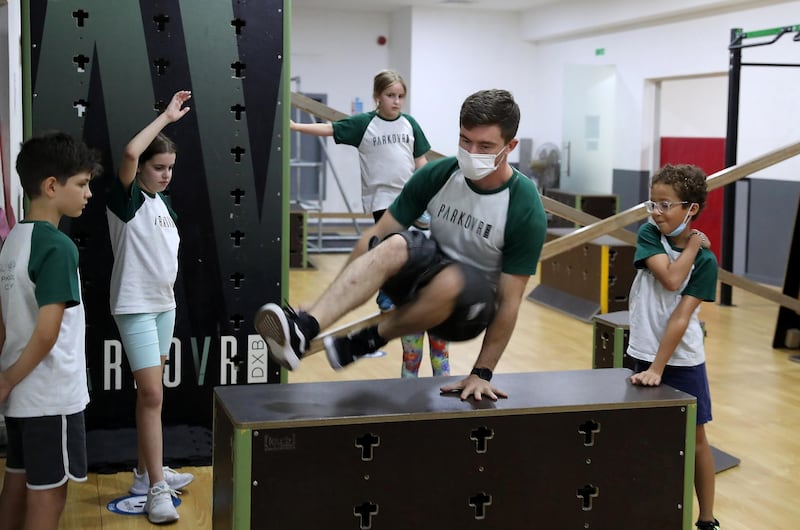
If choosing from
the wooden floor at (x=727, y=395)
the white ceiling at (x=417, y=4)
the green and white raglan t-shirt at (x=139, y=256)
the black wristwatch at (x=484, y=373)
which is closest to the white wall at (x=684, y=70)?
the white ceiling at (x=417, y=4)

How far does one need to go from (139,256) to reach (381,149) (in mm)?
1352

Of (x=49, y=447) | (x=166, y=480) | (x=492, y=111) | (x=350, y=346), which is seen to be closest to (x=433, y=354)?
(x=166, y=480)

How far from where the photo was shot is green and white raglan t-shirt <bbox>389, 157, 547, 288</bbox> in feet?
8.50

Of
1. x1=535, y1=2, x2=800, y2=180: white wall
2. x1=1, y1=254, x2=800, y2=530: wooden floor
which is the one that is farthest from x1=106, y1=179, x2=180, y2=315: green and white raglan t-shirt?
x1=535, y1=2, x2=800, y2=180: white wall

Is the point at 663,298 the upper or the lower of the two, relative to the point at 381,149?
lower

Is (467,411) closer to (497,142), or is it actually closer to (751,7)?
(497,142)

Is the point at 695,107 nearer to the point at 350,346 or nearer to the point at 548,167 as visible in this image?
the point at 548,167

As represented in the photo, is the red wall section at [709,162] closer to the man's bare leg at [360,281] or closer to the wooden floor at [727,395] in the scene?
the wooden floor at [727,395]

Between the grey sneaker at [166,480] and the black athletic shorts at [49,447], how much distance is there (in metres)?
0.89

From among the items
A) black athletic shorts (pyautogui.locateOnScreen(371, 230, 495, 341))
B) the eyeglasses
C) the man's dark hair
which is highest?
the man's dark hair

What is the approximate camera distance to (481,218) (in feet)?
8.51

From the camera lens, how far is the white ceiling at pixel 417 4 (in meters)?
12.2

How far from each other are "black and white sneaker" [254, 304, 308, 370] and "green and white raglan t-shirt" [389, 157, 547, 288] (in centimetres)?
47

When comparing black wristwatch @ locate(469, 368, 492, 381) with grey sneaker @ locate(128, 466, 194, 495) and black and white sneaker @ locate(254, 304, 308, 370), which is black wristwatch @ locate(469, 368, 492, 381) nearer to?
black and white sneaker @ locate(254, 304, 308, 370)
